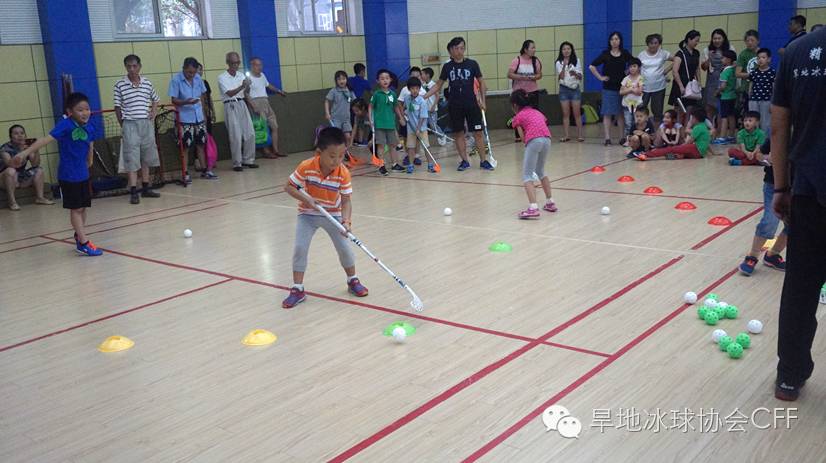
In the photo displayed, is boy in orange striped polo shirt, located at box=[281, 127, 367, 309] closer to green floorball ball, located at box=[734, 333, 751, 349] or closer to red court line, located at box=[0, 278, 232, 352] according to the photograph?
red court line, located at box=[0, 278, 232, 352]

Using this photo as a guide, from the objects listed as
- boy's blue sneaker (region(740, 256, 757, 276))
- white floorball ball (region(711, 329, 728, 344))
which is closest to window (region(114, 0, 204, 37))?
boy's blue sneaker (region(740, 256, 757, 276))

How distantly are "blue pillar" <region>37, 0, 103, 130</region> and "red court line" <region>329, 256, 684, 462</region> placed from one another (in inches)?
354

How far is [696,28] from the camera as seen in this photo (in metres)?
15.4

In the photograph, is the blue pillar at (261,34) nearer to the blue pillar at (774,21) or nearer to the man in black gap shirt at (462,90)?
the man in black gap shirt at (462,90)

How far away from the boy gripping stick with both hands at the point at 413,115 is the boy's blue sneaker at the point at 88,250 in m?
5.21

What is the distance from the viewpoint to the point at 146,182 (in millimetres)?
10477

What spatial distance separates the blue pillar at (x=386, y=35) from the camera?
16.0 meters

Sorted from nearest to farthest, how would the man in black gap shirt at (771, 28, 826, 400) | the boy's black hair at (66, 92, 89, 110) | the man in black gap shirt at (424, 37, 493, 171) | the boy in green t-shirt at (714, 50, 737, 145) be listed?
the man in black gap shirt at (771, 28, 826, 400), the boy's black hair at (66, 92, 89, 110), the man in black gap shirt at (424, 37, 493, 171), the boy in green t-shirt at (714, 50, 737, 145)

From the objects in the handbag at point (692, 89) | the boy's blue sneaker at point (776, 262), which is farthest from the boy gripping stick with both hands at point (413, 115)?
the boy's blue sneaker at point (776, 262)

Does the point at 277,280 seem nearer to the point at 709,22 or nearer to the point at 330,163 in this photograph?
the point at 330,163

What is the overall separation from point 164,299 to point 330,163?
1791mm

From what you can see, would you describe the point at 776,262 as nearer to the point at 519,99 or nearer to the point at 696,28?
the point at 519,99

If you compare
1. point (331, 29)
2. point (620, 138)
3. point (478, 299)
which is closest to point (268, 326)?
point (478, 299)

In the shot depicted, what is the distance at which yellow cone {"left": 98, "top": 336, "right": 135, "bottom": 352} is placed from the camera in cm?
474
